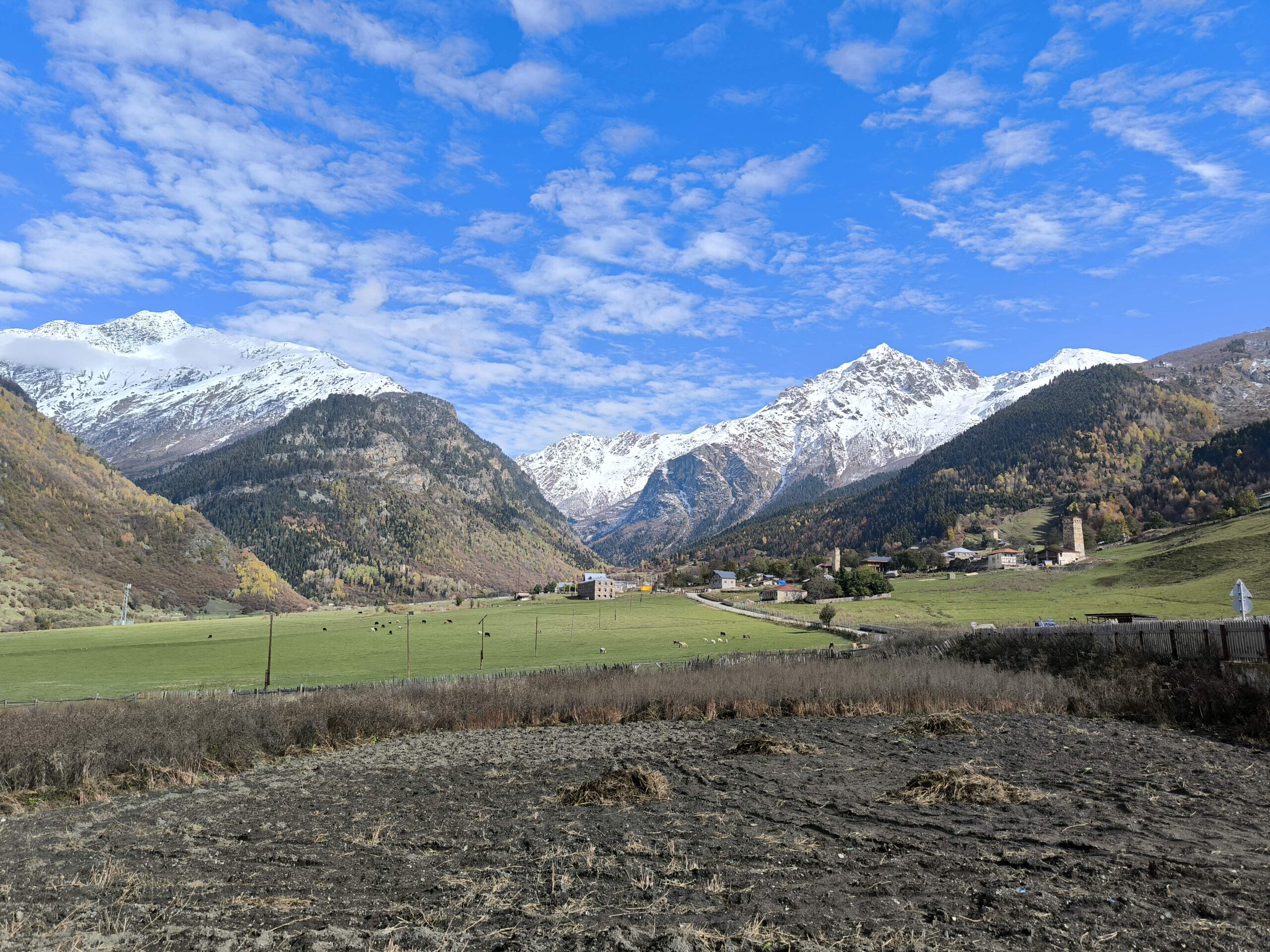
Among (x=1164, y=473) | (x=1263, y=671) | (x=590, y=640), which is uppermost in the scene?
(x=1164, y=473)

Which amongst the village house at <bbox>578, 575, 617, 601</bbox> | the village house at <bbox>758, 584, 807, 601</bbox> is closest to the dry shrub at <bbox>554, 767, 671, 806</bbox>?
the village house at <bbox>758, 584, 807, 601</bbox>

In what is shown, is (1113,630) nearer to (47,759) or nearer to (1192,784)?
(1192,784)

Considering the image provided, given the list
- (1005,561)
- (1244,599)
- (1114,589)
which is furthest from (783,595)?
(1244,599)

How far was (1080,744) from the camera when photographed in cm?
2088

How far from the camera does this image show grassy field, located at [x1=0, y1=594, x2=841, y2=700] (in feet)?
179

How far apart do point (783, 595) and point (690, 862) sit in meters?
127

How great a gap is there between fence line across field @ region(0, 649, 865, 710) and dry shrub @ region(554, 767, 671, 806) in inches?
970

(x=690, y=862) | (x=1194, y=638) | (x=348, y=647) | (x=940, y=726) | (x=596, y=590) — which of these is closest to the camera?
(x=690, y=862)

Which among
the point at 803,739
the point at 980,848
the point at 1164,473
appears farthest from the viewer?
the point at 1164,473

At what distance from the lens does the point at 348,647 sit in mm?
78000

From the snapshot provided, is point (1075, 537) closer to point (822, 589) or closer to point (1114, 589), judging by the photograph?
point (822, 589)

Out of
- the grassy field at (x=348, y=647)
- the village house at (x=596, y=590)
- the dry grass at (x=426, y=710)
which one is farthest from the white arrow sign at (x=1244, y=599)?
the village house at (x=596, y=590)

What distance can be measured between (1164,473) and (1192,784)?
22109 cm

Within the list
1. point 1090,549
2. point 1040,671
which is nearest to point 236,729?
point 1040,671
